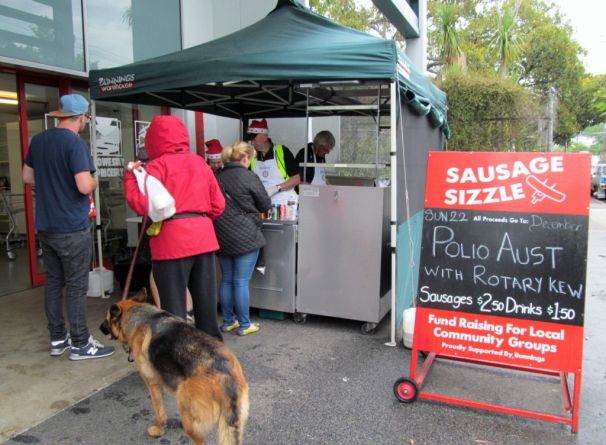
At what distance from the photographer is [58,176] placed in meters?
3.53

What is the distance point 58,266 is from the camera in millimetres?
3689

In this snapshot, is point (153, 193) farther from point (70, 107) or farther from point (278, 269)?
point (278, 269)

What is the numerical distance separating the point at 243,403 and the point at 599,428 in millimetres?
2239

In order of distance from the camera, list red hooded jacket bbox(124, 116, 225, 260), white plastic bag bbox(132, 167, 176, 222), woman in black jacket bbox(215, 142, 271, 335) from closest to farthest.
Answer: white plastic bag bbox(132, 167, 176, 222)
red hooded jacket bbox(124, 116, 225, 260)
woman in black jacket bbox(215, 142, 271, 335)

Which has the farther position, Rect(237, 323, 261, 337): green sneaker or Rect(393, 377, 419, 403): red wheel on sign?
Rect(237, 323, 261, 337): green sneaker

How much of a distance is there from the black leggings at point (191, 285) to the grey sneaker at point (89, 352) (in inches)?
38.9

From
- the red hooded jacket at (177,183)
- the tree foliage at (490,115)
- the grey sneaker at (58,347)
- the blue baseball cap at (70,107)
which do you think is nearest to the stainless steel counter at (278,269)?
the red hooded jacket at (177,183)

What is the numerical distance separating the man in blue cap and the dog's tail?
2063 millimetres

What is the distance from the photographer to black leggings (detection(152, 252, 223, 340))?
322 centimetres

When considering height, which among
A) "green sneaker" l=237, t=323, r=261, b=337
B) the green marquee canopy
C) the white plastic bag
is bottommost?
"green sneaker" l=237, t=323, r=261, b=337

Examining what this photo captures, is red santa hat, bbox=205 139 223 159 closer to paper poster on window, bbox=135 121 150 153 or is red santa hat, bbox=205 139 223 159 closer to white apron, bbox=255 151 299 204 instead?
white apron, bbox=255 151 299 204

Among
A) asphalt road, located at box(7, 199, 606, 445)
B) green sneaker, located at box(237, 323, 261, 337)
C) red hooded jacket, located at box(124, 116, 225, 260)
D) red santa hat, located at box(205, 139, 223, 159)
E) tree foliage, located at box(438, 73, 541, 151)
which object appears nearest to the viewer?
asphalt road, located at box(7, 199, 606, 445)

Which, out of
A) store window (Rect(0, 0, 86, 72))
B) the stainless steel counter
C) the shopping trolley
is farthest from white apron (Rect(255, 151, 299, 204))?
the shopping trolley

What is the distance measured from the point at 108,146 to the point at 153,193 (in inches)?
153
